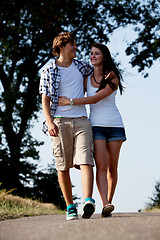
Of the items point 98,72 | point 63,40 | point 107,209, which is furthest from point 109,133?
point 63,40

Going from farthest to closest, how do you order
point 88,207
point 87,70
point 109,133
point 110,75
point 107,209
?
1. point 87,70
2. point 110,75
3. point 109,133
4. point 107,209
5. point 88,207

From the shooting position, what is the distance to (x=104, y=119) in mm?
4750

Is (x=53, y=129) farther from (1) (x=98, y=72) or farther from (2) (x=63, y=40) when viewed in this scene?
(2) (x=63, y=40)

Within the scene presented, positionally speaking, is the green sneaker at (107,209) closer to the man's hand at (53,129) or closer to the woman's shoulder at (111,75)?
the man's hand at (53,129)

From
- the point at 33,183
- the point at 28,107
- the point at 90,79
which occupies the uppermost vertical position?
the point at 90,79

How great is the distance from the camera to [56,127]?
470cm

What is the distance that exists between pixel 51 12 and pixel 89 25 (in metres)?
3.06

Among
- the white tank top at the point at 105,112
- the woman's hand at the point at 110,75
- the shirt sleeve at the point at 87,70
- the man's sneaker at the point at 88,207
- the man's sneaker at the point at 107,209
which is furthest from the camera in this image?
the shirt sleeve at the point at 87,70

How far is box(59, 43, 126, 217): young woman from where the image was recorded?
4.70 m

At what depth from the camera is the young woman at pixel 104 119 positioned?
185 inches

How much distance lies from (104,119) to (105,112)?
0.10 meters

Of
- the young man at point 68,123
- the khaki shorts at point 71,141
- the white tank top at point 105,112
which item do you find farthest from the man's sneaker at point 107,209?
the white tank top at point 105,112

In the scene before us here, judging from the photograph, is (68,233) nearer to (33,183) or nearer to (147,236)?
(147,236)

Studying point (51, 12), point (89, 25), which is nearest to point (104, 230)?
point (51, 12)
